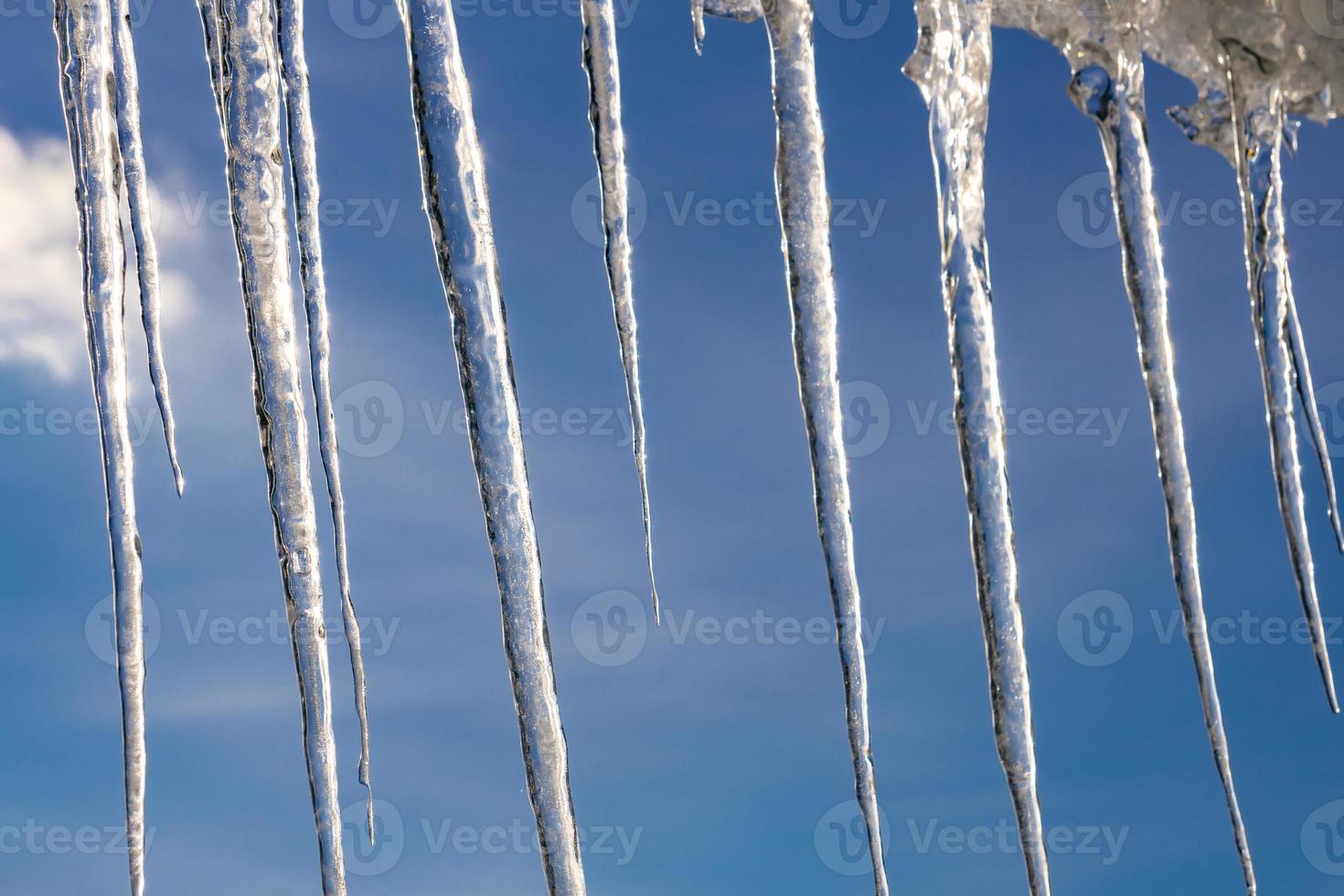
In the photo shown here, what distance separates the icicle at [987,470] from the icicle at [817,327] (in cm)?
19

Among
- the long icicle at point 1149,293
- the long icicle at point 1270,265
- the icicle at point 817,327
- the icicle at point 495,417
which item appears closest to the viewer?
the icicle at point 495,417

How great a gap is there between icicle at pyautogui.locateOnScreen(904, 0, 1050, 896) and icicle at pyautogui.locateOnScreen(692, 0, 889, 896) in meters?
0.19

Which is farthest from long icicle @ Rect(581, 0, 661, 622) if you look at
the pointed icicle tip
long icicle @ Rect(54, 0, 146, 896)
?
long icicle @ Rect(54, 0, 146, 896)

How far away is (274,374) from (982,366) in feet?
3.45

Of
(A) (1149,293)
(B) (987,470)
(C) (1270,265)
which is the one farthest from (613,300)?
(C) (1270,265)

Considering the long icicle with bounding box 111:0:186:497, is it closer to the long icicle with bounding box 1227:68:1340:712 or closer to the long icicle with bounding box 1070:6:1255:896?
the long icicle with bounding box 1070:6:1255:896

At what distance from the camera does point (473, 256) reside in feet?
4.90

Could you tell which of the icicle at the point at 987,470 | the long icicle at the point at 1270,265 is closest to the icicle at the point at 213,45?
the icicle at the point at 987,470

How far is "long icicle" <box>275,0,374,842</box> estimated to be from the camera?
1678 mm

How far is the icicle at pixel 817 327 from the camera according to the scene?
1588 millimetres

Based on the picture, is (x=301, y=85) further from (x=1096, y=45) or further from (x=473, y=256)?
(x=1096, y=45)

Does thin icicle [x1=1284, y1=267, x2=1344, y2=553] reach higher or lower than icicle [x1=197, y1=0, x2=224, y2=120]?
lower

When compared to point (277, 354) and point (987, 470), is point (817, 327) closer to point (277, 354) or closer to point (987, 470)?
point (987, 470)

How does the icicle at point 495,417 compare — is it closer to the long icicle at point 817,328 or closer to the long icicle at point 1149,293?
the long icicle at point 817,328
